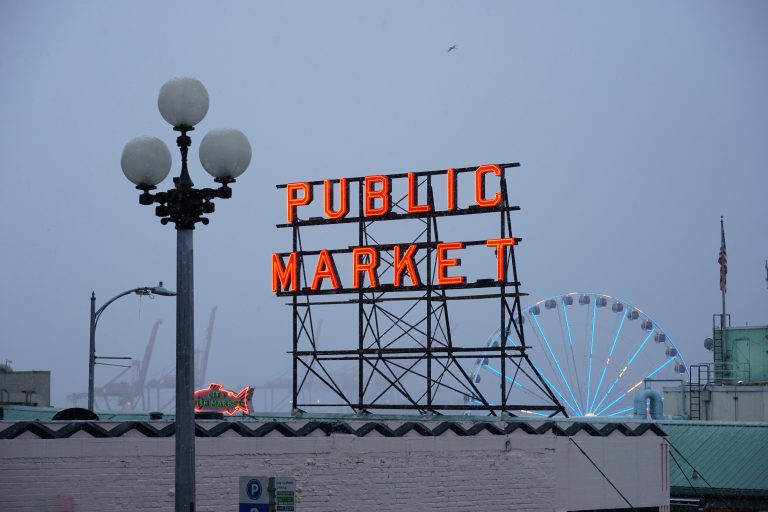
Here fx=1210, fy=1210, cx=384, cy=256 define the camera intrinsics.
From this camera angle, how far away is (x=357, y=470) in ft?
86.9

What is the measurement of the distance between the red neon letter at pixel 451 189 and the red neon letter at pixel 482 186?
95cm

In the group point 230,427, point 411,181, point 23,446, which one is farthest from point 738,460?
point 23,446

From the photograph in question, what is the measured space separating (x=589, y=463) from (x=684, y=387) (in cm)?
4157

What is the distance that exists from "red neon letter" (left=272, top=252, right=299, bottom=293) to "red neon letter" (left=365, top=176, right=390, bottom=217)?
420cm

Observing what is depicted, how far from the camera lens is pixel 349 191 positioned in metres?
52.2

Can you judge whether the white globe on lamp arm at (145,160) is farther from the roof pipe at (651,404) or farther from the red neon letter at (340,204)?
the roof pipe at (651,404)

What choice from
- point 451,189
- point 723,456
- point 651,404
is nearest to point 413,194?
point 451,189

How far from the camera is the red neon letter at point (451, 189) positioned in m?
49.8

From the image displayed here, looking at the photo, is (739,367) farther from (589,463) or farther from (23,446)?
(23,446)

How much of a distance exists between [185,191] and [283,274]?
3733 cm

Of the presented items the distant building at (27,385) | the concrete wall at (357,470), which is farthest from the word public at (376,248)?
A: the distant building at (27,385)

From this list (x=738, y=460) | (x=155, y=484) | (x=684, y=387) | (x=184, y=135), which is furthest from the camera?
(x=684, y=387)

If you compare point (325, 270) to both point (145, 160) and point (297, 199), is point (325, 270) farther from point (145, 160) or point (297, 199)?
point (145, 160)

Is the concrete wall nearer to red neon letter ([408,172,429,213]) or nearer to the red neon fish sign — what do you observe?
red neon letter ([408,172,429,213])
